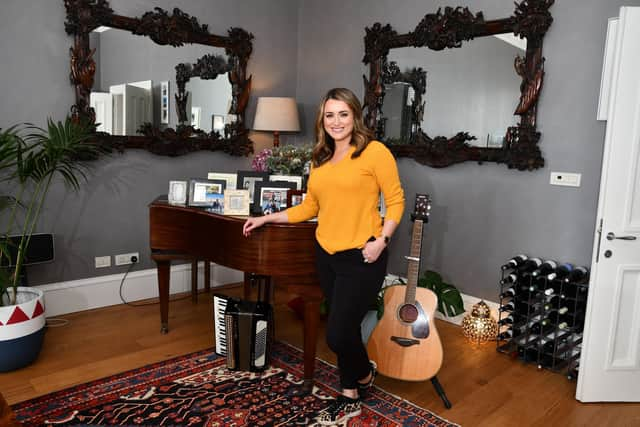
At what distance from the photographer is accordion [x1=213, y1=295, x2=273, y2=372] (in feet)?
9.86

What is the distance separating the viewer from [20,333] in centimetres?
290

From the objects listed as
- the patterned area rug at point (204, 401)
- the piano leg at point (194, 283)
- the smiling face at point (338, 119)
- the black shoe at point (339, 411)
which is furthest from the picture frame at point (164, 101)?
the black shoe at point (339, 411)

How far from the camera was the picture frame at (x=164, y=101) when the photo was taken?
4149 millimetres

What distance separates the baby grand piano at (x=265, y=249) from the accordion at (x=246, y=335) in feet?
1.01

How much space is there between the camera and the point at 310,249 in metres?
2.75

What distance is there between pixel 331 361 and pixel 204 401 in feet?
2.87

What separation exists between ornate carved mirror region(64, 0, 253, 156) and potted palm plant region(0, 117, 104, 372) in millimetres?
321

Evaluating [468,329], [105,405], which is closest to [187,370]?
[105,405]

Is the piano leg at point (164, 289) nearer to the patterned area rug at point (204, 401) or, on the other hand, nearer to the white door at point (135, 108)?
the patterned area rug at point (204, 401)

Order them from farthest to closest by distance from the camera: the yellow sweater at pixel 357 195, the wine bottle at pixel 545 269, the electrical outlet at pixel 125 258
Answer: the electrical outlet at pixel 125 258 → the wine bottle at pixel 545 269 → the yellow sweater at pixel 357 195

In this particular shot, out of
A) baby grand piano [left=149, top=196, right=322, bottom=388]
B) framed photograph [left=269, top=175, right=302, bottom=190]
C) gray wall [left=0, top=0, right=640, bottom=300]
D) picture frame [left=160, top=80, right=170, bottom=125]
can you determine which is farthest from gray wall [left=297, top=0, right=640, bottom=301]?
baby grand piano [left=149, top=196, right=322, bottom=388]

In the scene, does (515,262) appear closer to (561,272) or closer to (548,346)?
(561,272)

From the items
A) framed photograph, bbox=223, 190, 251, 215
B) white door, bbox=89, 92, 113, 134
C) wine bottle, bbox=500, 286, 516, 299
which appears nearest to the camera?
framed photograph, bbox=223, 190, 251, 215

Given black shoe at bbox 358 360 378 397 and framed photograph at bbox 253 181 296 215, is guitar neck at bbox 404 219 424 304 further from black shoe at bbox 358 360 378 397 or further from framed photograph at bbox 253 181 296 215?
framed photograph at bbox 253 181 296 215
